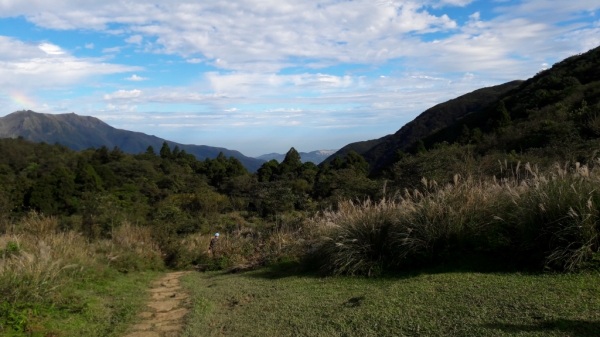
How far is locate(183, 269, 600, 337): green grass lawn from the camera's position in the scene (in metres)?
4.01

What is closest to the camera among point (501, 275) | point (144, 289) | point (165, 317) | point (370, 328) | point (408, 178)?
point (370, 328)

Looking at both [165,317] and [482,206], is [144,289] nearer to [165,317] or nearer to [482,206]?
[165,317]

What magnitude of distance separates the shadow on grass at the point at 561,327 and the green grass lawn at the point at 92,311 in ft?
14.4

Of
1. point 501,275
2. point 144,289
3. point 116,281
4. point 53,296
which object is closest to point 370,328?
point 501,275

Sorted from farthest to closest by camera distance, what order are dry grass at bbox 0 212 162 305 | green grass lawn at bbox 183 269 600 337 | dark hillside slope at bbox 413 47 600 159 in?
1. dark hillside slope at bbox 413 47 600 159
2. dry grass at bbox 0 212 162 305
3. green grass lawn at bbox 183 269 600 337

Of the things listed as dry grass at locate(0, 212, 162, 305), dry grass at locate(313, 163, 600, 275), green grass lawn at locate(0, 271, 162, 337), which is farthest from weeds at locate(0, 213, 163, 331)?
dry grass at locate(313, 163, 600, 275)

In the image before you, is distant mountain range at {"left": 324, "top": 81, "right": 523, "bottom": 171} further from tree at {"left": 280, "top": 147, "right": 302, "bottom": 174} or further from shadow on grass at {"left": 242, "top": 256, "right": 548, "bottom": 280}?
shadow on grass at {"left": 242, "top": 256, "right": 548, "bottom": 280}

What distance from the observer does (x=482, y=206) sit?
686 cm

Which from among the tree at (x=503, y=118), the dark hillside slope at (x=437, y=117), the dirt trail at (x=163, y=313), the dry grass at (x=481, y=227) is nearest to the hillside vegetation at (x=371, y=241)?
the dry grass at (x=481, y=227)

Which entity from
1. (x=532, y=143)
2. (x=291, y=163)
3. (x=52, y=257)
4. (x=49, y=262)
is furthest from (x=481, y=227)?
(x=291, y=163)

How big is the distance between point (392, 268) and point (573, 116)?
2238 cm

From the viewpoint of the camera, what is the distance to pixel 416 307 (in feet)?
15.7

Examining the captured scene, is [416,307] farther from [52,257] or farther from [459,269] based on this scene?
[52,257]

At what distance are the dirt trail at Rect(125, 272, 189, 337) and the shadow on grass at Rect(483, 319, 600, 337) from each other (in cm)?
365
